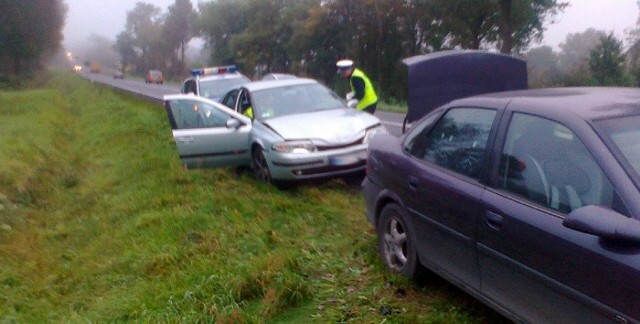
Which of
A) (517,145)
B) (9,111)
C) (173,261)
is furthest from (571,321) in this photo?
(9,111)

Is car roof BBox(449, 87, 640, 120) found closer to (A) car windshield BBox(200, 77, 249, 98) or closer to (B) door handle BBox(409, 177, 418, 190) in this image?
(B) door handle BBox(409, 177, 418, 190)

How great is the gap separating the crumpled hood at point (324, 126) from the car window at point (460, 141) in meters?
3.37

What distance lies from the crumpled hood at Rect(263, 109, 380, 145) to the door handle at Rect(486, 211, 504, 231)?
14.9 feet

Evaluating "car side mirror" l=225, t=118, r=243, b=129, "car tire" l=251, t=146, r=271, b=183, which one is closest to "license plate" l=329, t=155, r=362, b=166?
"car tire" l=251, t=146, r=271, b=183

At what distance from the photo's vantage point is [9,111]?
88.7ft

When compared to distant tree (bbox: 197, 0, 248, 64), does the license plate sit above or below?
below

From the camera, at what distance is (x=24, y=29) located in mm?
45906

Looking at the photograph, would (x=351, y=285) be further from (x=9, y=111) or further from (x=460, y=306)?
(x=9, y=111)

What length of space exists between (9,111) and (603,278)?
27789 millimetres

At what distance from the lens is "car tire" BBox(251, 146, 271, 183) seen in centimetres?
884

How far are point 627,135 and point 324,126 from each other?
5.40m

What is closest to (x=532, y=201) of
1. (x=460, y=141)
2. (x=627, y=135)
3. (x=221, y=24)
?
(x=627, y=135)

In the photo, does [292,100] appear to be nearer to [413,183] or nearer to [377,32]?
[413,183]

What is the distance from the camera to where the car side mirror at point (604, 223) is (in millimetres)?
2855
